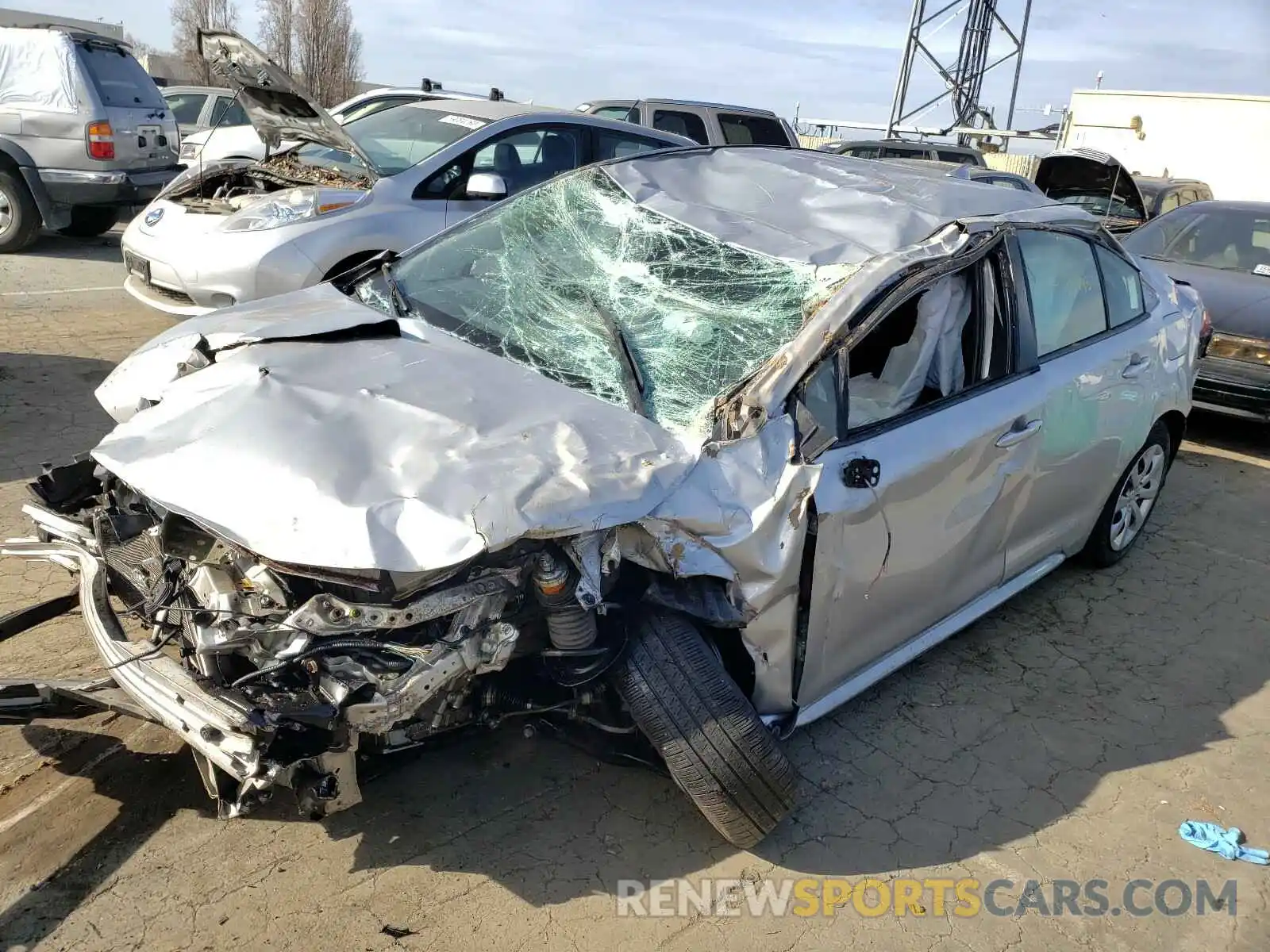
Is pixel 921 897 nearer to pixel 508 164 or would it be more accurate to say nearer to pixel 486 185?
pixel 486 185

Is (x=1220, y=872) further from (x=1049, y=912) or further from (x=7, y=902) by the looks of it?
(x=7, y=902)

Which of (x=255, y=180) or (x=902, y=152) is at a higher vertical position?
(x=255, y=180)

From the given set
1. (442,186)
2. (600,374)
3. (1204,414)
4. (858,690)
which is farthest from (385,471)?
(1204,414)

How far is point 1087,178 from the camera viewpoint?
36.4 ft

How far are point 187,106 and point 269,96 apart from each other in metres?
8.98

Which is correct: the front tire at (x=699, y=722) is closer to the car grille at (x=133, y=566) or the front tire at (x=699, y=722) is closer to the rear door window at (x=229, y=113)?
the car grille at (x=133, y=566)

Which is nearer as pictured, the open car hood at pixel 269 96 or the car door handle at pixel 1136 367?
the car door handle at pixel 1136 367

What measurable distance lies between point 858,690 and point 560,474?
1308mm

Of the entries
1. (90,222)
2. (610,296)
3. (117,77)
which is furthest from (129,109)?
(610,296)

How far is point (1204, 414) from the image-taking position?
25.1 ft

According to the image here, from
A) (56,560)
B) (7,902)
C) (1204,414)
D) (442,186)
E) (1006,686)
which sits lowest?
(1204,414)

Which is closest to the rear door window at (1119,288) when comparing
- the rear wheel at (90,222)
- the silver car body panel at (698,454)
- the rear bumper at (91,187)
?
the silver car body panel at (698,454)

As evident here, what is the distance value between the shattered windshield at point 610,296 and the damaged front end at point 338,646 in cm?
63

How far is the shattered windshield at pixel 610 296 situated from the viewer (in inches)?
115
